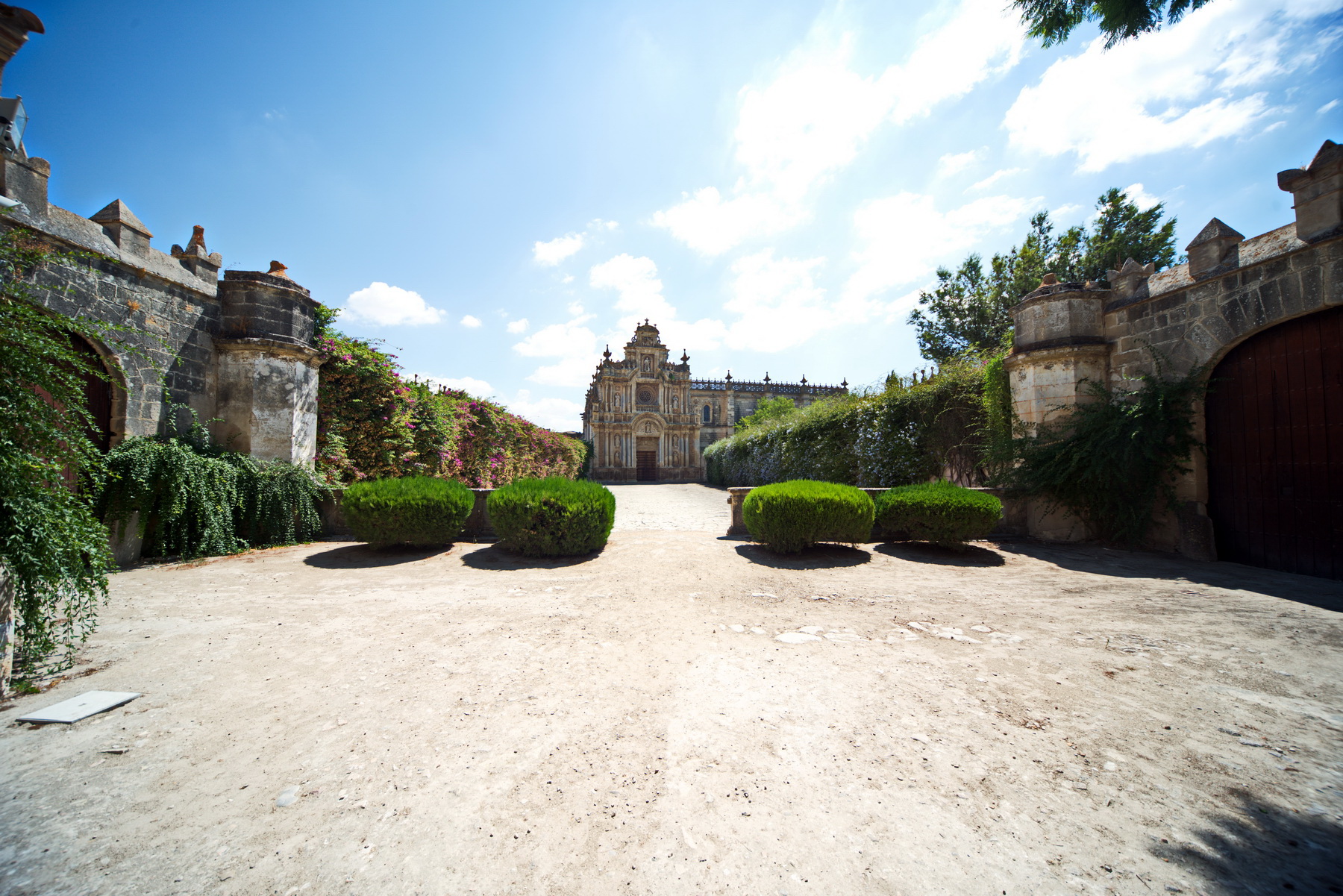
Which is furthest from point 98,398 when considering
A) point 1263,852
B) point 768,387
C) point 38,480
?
point 768,387

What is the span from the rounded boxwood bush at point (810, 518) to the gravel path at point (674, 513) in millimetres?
2194

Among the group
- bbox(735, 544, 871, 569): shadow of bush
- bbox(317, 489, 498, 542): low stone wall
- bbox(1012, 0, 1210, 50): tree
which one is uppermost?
bbox(1012, 0, 1210, 50): tree

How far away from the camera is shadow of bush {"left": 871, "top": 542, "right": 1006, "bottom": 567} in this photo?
621 centimetres

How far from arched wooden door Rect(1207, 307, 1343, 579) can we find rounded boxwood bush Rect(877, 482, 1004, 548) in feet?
8.34

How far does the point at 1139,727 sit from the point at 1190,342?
647 cm

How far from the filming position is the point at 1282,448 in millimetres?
5504

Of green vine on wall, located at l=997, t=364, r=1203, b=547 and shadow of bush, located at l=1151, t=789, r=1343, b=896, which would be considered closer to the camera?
shadow of bush, located at l=1151, t=789, r=1343, b=896

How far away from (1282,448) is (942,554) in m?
3.67

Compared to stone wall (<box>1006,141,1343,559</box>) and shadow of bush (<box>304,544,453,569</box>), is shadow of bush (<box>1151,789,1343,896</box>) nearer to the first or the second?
stone wall (<box>1006,141,1343,559</box>)

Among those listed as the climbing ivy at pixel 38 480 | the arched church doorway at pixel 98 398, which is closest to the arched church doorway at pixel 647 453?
the arched church doorway at pixel 98 398

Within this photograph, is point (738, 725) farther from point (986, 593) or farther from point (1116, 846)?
point (986, 593)

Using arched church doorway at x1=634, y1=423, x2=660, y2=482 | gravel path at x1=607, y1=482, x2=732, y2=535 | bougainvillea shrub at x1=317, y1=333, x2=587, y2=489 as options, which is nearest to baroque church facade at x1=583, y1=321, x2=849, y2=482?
arched church doorway at x1=634, y1=423, x2=660, y2=482

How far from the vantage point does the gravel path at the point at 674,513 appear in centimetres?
1004

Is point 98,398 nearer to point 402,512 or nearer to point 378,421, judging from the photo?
point 378,421
